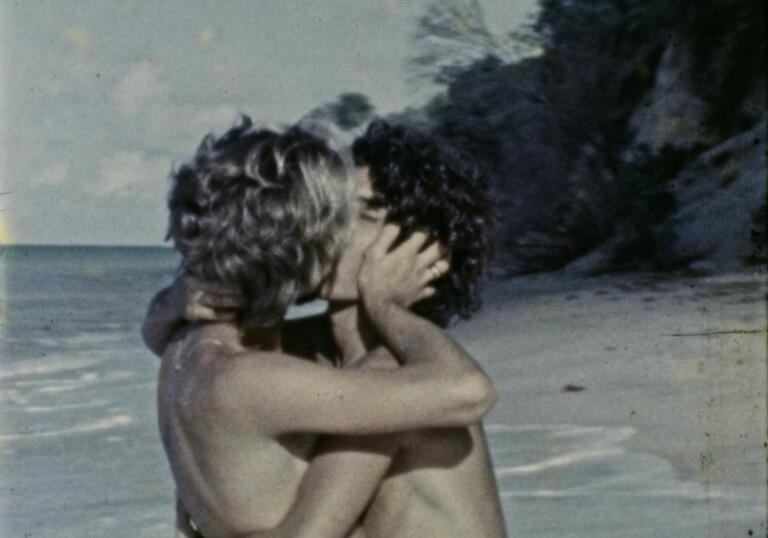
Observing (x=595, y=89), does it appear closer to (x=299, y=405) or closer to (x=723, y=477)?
(x=723, y=477)

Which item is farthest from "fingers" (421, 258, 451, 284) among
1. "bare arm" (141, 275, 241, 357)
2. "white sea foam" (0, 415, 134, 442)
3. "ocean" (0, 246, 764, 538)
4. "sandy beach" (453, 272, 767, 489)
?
"white sea foam" (0, 415, 134, 442)

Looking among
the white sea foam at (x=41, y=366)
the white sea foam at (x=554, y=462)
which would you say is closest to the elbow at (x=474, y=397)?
the white sea foam at (x=554, y=462)

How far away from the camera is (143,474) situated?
287 inches

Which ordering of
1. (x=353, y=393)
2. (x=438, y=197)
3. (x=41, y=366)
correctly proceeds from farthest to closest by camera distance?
(x=41, y=366), (x=438, y=197), (x=353, y=393)

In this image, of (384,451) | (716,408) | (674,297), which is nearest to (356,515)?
(384,451)

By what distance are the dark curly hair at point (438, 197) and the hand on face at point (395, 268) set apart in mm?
24

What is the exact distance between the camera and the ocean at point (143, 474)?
5.67 metres

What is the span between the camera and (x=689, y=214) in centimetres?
1298

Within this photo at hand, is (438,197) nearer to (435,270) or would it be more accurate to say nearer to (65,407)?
(435,270)

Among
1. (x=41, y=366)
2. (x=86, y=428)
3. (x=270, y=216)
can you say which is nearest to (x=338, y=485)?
(x=270, y=216)

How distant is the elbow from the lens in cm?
215

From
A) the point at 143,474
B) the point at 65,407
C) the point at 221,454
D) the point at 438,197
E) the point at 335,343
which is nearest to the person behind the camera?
the point at 221,454

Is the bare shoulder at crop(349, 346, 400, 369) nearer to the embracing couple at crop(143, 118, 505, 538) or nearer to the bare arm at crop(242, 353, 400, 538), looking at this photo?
the embracing couple at crop(143, 118, 505, 538)

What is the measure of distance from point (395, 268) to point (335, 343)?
8.0 inches
